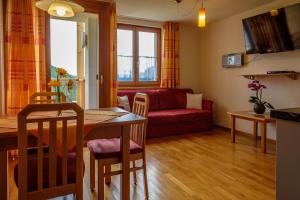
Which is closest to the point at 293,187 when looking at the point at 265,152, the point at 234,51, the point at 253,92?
the point at 265,152

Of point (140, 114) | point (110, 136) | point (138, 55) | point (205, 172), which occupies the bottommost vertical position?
point (205, 172)

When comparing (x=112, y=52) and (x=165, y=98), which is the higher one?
(x=112, y=52)

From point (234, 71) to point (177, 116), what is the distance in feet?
5.11

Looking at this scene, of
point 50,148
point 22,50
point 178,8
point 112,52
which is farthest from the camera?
point 178,8

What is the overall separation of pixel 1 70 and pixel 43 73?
581 millimetres

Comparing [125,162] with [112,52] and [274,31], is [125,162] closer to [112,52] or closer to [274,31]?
[112,52]

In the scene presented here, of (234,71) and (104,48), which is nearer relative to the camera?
(104,48)

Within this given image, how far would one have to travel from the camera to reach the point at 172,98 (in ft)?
16.9

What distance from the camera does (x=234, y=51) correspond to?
15.6ft

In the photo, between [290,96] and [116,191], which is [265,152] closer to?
[290,96]

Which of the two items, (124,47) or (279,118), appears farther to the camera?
(124,47)

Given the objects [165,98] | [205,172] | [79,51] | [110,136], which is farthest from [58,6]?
[79,51]

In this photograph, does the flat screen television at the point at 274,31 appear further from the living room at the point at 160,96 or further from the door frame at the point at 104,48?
the door frame at the point at 104,48

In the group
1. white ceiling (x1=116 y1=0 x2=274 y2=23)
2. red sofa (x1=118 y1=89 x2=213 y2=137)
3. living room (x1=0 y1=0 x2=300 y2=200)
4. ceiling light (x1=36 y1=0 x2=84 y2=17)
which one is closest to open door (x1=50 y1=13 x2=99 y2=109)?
living room (x1=0 y1=0 x2=300 y2=200)
